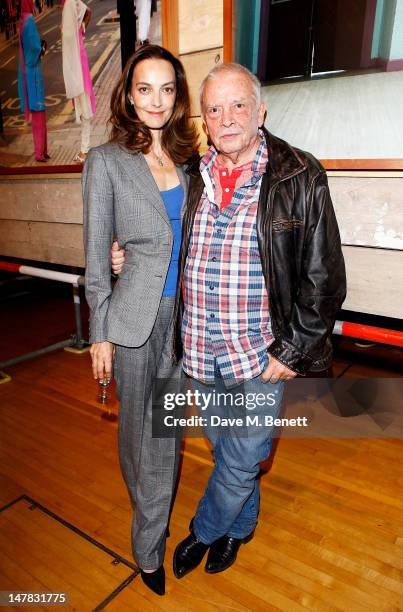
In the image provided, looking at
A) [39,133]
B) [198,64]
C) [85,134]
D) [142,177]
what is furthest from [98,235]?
[39,133]

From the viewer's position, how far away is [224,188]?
1432 millimetres

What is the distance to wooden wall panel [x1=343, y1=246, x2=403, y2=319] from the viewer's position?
2068 mm

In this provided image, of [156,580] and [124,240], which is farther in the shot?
[156,580]

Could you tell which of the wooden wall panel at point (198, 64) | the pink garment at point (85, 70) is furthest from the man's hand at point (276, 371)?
the pink garment at point (85, 70)

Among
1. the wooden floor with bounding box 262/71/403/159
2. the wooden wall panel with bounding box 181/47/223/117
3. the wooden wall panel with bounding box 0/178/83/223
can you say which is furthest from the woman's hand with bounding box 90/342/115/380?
the wooden wall panel with bounding box 0/178/83/223

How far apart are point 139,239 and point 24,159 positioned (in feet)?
9.32

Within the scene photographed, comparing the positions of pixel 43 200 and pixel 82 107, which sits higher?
pixel 82 107

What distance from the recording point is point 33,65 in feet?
11.6

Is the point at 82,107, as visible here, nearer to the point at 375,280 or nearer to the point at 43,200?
the point at 43,200

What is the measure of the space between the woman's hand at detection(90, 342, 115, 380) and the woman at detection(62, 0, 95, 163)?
2.21 m

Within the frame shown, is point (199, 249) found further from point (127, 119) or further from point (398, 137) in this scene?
point (398, 137)

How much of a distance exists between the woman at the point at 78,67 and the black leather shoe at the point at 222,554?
105 inches

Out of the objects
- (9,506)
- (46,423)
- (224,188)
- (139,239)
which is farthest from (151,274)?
(46,423)

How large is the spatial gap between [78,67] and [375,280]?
262cm
